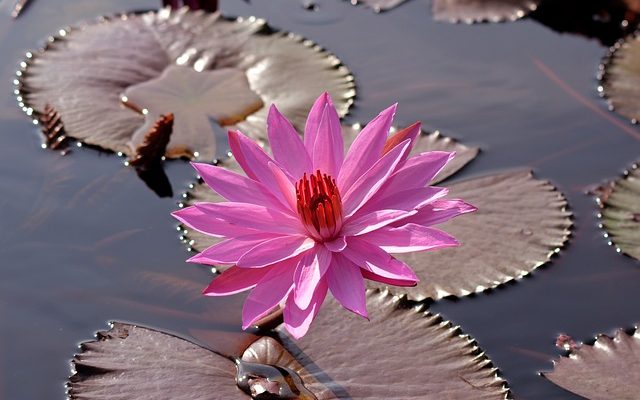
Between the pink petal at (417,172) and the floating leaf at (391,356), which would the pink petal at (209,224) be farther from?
the floating leaf at (391,356)

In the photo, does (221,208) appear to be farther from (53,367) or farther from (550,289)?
(550,289)

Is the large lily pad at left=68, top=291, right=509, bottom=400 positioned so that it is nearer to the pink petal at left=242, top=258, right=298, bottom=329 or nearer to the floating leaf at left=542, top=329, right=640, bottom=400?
the floating leaf at left=542, top=329, right=640, bottom=400

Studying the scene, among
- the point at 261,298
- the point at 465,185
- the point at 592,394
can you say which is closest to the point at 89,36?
the point at 465,185

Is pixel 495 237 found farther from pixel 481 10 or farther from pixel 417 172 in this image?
pixel 481 10

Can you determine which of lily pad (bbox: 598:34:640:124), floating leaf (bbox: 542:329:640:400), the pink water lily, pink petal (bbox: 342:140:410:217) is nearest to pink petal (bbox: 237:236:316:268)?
the pink water lily

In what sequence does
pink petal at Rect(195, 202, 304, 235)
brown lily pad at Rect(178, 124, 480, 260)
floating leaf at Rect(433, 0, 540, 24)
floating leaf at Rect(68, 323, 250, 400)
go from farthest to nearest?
1. floating leaf at Rect(433, 0, 540, 24)
2. brown lily pad at Rect(178, 124, 480, 260)
3. floating leaf at Rect(68, 323, 250, 400)
4. pink petal at Rect(195, 202, 304, 235)

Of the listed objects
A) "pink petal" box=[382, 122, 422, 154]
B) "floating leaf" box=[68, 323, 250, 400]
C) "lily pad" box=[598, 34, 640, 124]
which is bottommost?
"floating leaf" box=[68, 323, 250, 400]

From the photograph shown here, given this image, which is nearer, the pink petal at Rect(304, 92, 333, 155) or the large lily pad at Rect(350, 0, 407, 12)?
the pink petal at Rect(304, 92, 333, 155)

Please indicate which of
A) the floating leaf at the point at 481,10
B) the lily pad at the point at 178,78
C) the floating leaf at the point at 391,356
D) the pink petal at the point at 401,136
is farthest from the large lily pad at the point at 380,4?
the pink petal at the point at 401,136

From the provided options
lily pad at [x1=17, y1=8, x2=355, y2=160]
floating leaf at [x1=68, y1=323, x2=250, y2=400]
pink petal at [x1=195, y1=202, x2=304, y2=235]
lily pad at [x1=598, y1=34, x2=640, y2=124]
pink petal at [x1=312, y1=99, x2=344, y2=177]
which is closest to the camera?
pink petal at [x1=195, y1=202, x2=304, y2=235]
